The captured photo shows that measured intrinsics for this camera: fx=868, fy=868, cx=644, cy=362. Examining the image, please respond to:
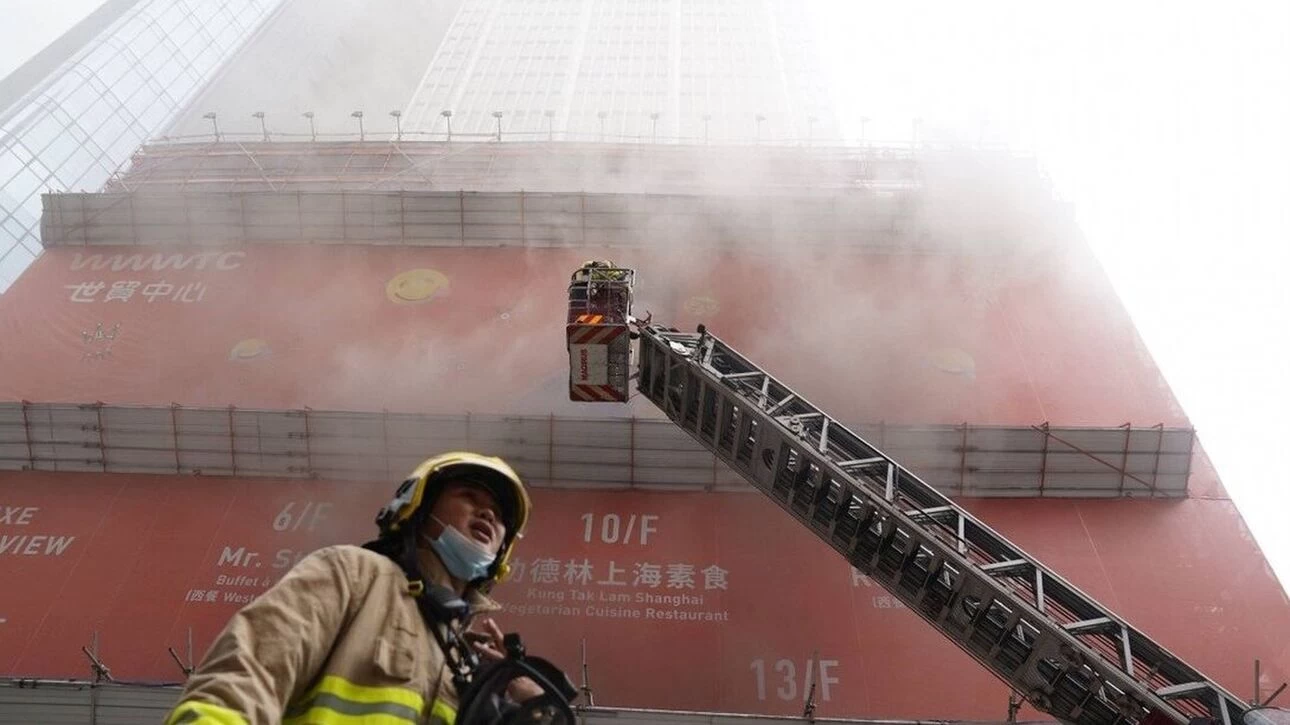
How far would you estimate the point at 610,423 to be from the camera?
755 cm

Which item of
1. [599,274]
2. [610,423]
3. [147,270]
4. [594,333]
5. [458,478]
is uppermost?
[458,478]

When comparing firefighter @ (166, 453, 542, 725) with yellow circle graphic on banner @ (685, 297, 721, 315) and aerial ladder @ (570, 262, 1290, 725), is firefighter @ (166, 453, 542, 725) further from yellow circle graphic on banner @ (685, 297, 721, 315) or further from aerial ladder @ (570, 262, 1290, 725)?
yellow circle graphic on banner @ (685, 297, 721, 315)

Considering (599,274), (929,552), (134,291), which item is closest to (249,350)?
(134,291)

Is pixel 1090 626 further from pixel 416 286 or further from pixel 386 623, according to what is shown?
pixel 416 286

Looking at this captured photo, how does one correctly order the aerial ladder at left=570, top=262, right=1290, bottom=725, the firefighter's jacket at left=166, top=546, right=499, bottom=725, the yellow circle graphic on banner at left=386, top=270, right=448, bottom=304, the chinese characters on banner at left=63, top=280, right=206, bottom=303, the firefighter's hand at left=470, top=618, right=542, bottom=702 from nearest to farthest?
the firefighter's jacket at left=166, top=546, right=499, bottom=725, the firefighter's hand at left=470, top=618, right=542, bottom=702, the aerial ladder at left=570, top=262, right=1290, bottom=725, the yellow circle graphic on banner at left=386, top=270, right=448, bottom=304, the chinese characters on banner at left=63, top=280, right=206, bottom=303

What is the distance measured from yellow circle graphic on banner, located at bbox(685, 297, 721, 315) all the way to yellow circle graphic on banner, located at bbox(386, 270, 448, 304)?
2691mm

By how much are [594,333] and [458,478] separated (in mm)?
4051

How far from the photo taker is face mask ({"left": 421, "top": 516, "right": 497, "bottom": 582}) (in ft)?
6.59

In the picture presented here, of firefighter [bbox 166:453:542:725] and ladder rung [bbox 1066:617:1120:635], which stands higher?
firefighter [bbox 166:453:542:725]

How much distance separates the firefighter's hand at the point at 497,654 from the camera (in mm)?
1937

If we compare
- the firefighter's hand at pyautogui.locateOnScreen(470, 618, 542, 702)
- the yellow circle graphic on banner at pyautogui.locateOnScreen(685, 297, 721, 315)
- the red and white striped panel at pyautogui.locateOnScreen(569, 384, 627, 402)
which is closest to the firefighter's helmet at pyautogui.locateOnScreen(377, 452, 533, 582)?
the firefighter's hand at pyautogui.locateOnScreen(470, 618, 542, 702)

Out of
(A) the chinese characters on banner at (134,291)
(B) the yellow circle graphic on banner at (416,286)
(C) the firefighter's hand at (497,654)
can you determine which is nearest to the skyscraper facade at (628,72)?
(B) the yellow circle graphic on banner at (416,286)

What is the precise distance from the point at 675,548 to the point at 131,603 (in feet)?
13.8

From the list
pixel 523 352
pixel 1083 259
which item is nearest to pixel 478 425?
pixel 523 352
